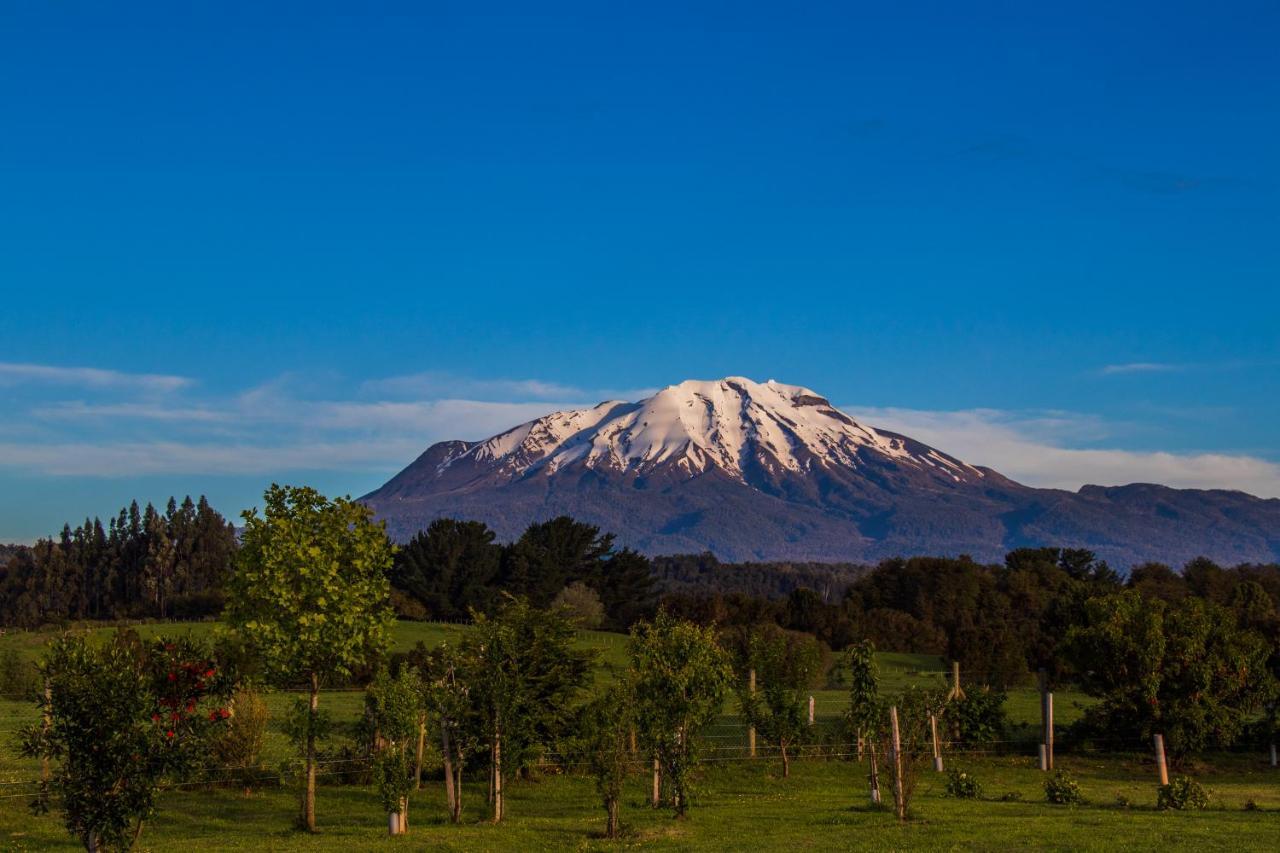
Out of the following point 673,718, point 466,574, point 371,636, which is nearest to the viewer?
point 371,636

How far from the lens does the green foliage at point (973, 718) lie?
124ft

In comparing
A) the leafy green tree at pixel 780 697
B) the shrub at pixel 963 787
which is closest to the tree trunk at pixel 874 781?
the shrub at pixel 963 787

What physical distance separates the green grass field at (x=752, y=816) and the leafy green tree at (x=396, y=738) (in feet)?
2.12

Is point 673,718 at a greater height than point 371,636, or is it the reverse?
point 371,636

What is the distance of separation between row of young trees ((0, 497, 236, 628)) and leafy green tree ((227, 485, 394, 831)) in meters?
92.0

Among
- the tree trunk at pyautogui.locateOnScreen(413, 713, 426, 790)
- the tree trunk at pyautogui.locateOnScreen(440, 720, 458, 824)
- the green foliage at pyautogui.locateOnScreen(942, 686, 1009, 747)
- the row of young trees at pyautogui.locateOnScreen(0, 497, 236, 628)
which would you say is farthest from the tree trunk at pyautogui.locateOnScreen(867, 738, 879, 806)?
the row of young trees at pyautogui.locateOnScreen(0, 497, 236, 628)

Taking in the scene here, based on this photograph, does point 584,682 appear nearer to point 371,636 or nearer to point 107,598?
point 371,636

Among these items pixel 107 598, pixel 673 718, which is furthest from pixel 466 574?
pixel 673 718

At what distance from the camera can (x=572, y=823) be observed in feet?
81.4

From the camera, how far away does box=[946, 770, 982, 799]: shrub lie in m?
28.8

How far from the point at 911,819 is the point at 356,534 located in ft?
41.5

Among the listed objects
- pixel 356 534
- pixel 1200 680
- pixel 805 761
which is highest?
pixel 356 534

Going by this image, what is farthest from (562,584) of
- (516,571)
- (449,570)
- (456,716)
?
(456,716)

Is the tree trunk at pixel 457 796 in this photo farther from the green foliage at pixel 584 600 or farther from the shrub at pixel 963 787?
the green foliage at pixel 584 600
